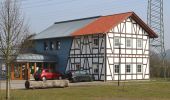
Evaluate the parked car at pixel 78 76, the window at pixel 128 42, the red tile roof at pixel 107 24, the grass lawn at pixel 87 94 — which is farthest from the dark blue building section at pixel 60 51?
the grass lawn at pixel 87 94

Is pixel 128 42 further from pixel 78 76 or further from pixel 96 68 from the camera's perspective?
pixel 78 76

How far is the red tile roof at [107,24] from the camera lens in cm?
4969

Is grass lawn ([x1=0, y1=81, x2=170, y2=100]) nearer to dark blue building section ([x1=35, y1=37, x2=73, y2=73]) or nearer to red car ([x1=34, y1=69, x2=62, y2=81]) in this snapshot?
red car ([x1=34, y1=69, x2=62, y2=81])

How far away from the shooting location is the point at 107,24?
50875 millimetres

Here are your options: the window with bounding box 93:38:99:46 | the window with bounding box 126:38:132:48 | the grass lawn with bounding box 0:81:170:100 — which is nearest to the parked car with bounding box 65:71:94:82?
the window with bounding box 93:38:99:46

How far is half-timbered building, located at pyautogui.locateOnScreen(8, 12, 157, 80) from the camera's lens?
4941 centimetres

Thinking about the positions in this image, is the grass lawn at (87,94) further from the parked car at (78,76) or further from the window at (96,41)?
the window at (96,41)

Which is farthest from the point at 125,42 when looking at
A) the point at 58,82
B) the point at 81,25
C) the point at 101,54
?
the point at 58,82

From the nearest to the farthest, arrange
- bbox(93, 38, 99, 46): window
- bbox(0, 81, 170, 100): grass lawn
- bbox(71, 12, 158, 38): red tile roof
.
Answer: bbox(0, 81, 170, 100): grass lawn, bbox(71, 12, 158, 38): red tile roof, bbox(93, 38, 99, 46): window

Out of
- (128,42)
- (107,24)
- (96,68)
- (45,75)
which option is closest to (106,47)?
(96,68)

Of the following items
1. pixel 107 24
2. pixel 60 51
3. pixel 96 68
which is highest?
pixel 107 24

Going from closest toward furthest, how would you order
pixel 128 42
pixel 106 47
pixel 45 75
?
1. pixel 106 47
2. pixel 45 75
3. pixel 128 42

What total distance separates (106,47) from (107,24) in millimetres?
3328

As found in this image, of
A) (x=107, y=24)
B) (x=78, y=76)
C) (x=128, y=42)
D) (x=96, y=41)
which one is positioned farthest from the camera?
(x=128, y=42)
